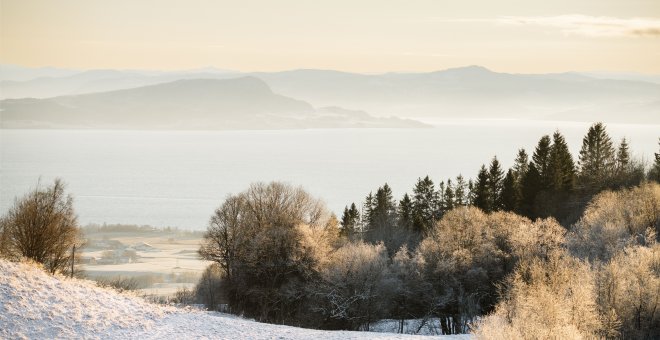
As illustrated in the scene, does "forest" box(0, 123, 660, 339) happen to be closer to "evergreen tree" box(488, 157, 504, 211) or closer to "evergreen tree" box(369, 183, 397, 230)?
"evergreen tree" box(488, 157, 504, 211)

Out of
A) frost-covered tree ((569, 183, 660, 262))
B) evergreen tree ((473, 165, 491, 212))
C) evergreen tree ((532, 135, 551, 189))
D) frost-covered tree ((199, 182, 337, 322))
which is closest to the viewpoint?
frost-covered tree ((569, 183, 660, 262))

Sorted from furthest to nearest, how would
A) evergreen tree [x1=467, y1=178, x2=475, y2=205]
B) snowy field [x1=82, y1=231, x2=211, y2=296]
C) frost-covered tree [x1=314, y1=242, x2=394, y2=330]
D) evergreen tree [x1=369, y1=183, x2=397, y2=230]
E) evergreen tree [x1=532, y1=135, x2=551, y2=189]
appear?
snowy field [x1=82, y1=231, x2=211, y2=296] → evergreen tree [x1=369, y1=183, x2=397, y2=230] → evergreen tree [x1=467, y1=178, x2=475, y2=205] → evergreen tree [x1=532, y1=135, x2=551, y2=189] → frost-covered tree [x1=314, y1=242, x2=394, y2=330]

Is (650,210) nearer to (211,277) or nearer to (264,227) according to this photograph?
(264,227)

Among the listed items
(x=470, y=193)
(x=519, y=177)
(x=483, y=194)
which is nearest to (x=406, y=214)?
(x=470, y=193)

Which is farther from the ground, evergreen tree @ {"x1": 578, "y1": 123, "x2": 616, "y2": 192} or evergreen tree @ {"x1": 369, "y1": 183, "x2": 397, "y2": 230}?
evergreen tree @ {"x1": 578, "y1": 123, "x2": 616, "y2": 192}

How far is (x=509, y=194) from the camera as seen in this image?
271ft

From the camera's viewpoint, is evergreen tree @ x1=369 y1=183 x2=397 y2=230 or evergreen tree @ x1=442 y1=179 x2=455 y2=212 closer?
evergreen tree @ x1=369 y1=183 x2=397 y2=230

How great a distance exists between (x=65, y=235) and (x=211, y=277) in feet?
67.3

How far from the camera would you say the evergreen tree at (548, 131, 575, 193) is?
8144 cm

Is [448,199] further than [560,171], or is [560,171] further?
[448,199]

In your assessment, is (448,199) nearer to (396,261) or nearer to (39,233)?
(396,261)

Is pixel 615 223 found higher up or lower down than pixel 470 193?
lower down

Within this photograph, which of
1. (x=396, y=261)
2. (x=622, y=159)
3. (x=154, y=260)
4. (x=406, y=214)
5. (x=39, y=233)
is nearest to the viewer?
(x=39, y=233)

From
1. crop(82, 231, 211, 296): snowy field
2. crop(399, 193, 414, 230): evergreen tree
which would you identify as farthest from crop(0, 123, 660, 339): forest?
crop(82, 231, 211, 296): snowy field
